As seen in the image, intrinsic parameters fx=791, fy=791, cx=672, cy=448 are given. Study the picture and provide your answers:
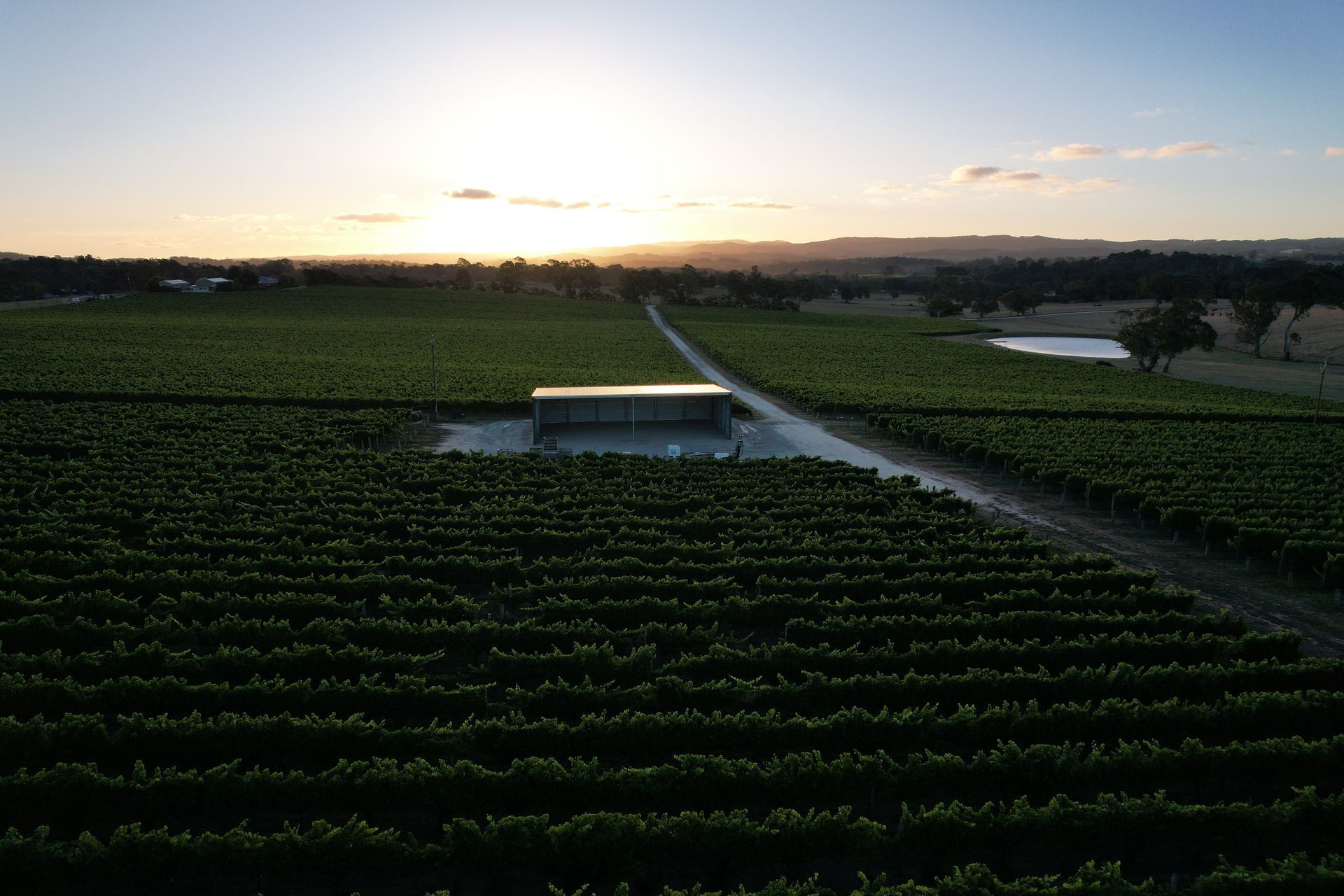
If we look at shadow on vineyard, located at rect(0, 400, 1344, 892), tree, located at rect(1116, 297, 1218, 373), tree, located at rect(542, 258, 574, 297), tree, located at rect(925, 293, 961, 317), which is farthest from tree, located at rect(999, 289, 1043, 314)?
shadow on vineyard, located at rect(0, 400, 1344, 892)

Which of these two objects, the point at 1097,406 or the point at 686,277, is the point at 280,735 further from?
the point at 686,277

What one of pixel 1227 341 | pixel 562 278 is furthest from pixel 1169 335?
pixel 562 278

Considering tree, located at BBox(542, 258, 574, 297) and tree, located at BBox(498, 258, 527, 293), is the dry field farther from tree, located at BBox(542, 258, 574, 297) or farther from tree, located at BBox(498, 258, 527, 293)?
tree, located at BBox(498, 258, 527, 293)

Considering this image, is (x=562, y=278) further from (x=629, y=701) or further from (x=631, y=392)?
(x=629, y=701)

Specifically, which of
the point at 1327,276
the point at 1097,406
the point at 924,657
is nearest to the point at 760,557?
the point at 924,657

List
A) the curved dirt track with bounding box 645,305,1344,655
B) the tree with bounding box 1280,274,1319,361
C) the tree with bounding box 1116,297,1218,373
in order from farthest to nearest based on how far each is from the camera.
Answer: the tree with bounding box 1280,274,1319,361
the tree with bounding box 1116,297,1218,373
the curved dirt track with bounding box 645,305,1344,655
